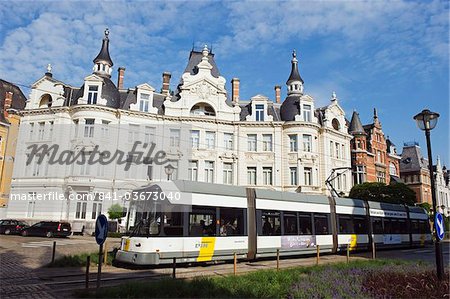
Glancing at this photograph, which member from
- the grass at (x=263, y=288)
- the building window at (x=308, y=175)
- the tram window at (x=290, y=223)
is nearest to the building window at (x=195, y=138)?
the building window at (x=308, y=175)

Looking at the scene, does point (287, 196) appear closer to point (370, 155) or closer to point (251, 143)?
point (251, 143)

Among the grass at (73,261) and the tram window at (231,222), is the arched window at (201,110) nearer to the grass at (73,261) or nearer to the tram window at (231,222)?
the tram window at (231,222)

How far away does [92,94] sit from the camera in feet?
111

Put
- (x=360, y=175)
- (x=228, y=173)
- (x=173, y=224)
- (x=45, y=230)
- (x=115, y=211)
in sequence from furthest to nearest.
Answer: (x=360, y=175)
(x=228, y=173)
(x=115, y=211)
(x=45, y=230)
(x=173, y=224)

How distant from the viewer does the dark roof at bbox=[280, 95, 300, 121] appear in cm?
3750

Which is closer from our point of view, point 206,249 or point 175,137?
point 206,249

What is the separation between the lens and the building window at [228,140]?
3594 cm

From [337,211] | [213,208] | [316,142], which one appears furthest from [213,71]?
[213,208]

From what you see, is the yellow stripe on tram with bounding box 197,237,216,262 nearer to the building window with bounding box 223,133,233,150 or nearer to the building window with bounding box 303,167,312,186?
the building window with bounding box 223,133,233,150

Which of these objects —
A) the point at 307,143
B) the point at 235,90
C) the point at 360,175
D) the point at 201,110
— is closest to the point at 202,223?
the point at 201,110

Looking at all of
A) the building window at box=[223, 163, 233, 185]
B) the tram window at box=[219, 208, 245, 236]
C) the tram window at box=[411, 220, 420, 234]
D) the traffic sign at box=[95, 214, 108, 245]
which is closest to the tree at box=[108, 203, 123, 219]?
the building window at box=[223, 163, 233, 185]

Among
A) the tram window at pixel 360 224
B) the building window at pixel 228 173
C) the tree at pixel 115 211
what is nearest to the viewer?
the tram window at pixel 360 224

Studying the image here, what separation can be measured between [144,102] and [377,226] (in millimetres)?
23384

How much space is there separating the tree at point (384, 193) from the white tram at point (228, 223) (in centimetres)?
1563
